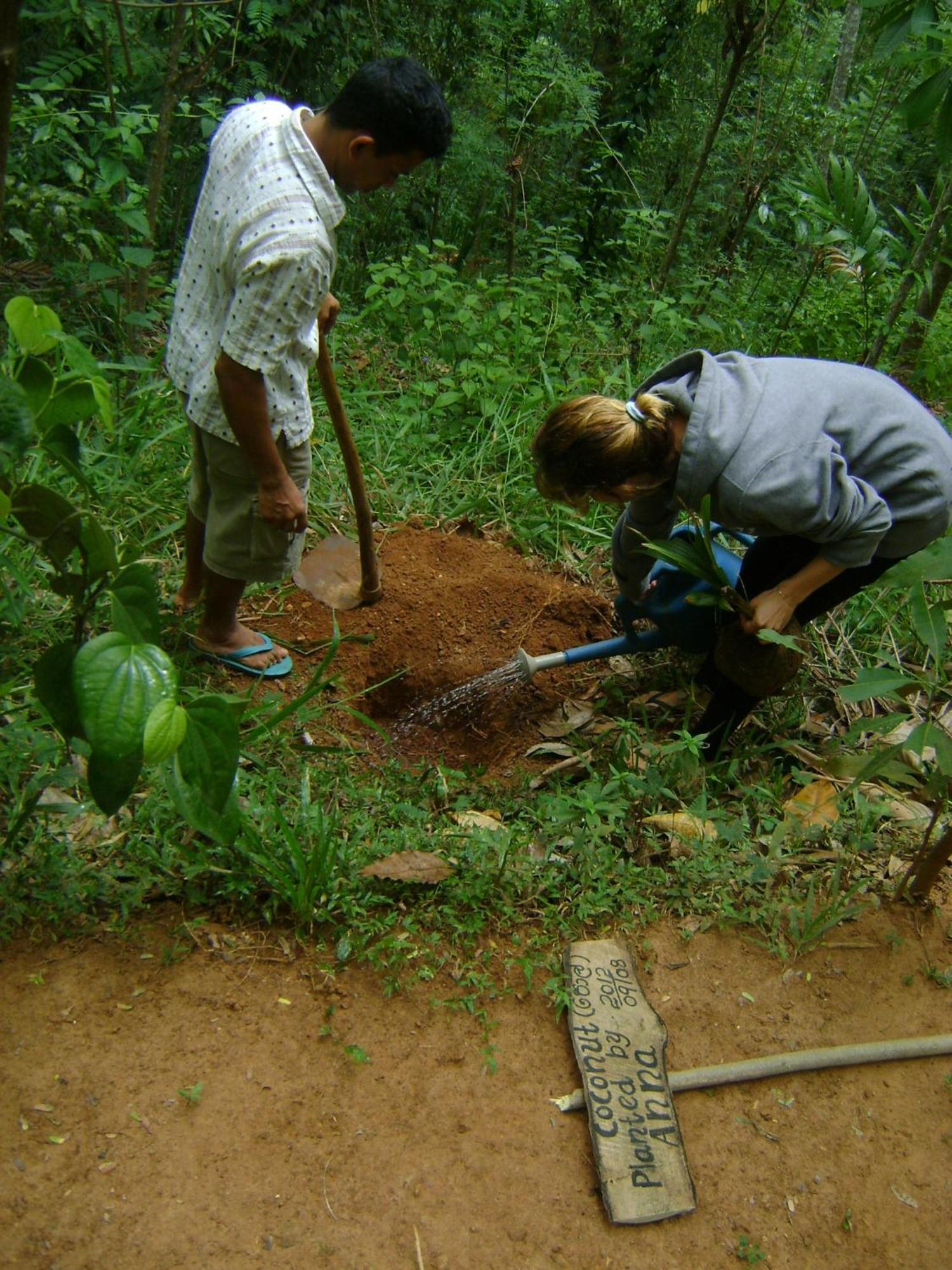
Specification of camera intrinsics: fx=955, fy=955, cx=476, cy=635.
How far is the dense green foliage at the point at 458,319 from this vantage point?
76.7 inches

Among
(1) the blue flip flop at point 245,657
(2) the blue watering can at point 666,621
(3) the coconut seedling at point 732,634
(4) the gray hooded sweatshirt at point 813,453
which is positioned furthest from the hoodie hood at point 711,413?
(1) the blue flip flop at point 245,657

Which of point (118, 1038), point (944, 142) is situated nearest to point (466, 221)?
point (944, 142)

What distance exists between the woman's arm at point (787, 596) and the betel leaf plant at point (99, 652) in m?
1.45

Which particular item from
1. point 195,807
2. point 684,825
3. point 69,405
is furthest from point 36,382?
point 684,825

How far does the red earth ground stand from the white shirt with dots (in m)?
1.18

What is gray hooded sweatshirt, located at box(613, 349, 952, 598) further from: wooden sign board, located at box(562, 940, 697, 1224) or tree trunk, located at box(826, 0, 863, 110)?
tree trunk, located at box(826, 0, 863, 110)

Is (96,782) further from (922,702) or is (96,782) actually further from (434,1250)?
(922,702)

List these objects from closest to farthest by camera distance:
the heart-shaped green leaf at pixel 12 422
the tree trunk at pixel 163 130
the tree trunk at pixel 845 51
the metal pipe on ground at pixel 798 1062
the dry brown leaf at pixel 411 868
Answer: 1. the heart-shaped green leaf at pixel 12 422
2. the metal pipe on ground at pixel 798 1062
3. the dry brown leaf at pixel 411 868
4. the tree trunk at pixel 163 130
5. the tree trunk at pixel 845 51

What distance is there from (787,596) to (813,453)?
0.38m

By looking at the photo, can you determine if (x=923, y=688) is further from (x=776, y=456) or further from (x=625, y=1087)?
(x=625, y=1087)

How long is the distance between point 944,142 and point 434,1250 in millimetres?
3073

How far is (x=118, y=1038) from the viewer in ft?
5.50

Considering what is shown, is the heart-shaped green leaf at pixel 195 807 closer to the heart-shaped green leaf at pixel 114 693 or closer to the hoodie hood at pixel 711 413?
the heart-shaped green leaf at pixel 114 693

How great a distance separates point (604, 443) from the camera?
2223 mm
